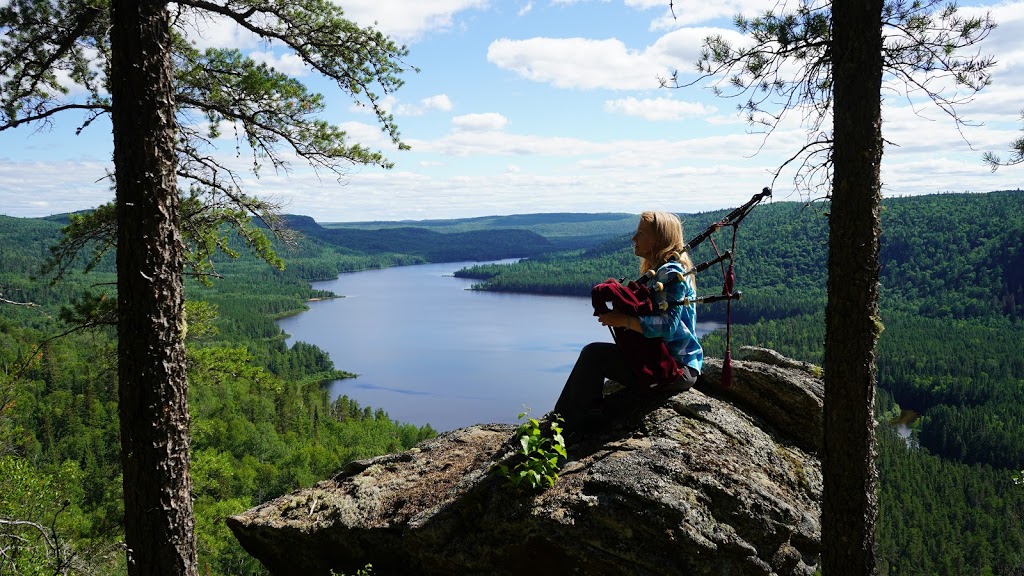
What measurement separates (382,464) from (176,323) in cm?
234

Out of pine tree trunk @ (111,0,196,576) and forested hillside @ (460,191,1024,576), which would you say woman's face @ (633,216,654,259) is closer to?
forested hillside @ (460,191,1024,576)

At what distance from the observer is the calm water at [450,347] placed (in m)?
60.0

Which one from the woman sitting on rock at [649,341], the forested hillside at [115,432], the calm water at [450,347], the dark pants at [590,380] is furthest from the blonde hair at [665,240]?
the calm water at [450,347]

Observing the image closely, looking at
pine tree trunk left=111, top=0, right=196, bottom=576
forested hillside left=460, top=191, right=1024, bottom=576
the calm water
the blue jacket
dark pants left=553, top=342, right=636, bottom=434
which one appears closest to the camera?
pine tree trunk left=111, top=0, right=196, bottom=576

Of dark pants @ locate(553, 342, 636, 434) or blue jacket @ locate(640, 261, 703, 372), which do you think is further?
dark pants @ locate(553, 342, 636, 434)

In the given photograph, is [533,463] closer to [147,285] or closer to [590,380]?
[590,380]

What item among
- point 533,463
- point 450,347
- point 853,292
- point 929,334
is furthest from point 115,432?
point 929,334

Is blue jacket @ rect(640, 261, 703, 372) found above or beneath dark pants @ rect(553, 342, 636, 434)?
above

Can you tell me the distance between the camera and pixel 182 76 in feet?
20.2

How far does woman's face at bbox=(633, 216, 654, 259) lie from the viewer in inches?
185

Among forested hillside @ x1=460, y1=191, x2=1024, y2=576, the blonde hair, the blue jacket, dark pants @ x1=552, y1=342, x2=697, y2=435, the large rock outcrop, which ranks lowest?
forested hillside @ x1=460, y1=191, x2=1024, y2=576

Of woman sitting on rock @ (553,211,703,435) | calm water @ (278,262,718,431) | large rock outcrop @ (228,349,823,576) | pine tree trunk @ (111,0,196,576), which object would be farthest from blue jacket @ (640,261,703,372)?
calm water @ (278,262,718,431)

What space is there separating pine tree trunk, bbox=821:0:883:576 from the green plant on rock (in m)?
1.59

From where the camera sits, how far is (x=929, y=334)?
3752 inches
